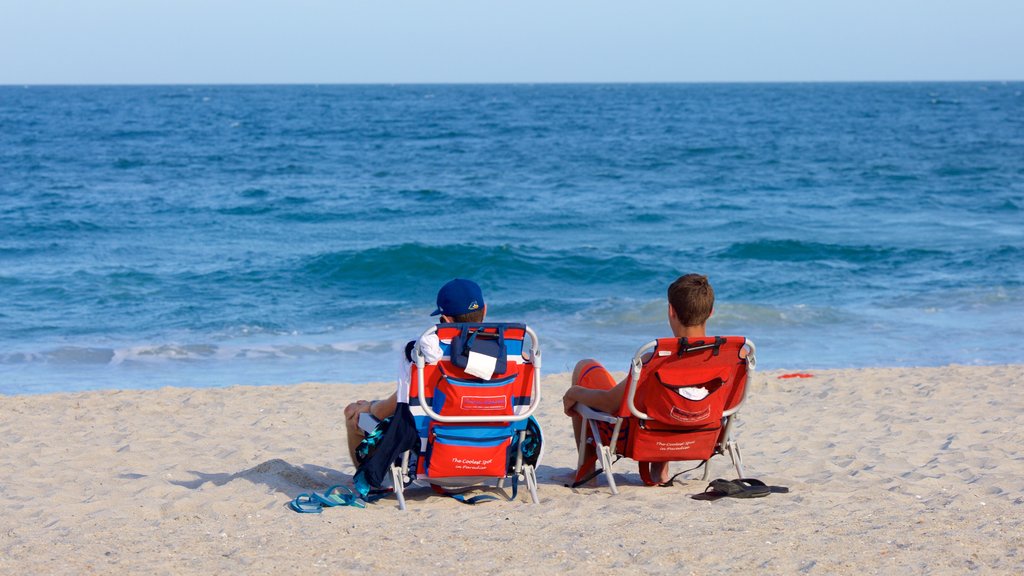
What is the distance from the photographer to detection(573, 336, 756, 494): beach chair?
4504 millimetres

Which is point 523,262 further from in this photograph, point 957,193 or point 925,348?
point 957,193

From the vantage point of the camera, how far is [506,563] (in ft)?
12.3

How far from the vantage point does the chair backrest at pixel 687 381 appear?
177 inches

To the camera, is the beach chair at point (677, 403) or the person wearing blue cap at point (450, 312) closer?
the person wearing blue cap at point (450, 312)

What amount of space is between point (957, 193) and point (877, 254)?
385 inches

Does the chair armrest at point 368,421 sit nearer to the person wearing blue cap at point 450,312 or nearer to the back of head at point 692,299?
the person wearing blue cap at point 450,312

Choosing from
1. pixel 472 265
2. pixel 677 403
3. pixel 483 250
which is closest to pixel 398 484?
pixel 677 403

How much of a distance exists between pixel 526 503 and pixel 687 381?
0.92 metres

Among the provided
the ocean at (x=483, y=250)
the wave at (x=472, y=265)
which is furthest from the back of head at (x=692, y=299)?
the wave at (x=472, y=265)

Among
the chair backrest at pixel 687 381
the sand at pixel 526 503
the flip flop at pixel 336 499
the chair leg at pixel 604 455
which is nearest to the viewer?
the sand at pixel 526 503

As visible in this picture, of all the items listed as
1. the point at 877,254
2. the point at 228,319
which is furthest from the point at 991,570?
the point at 877,254

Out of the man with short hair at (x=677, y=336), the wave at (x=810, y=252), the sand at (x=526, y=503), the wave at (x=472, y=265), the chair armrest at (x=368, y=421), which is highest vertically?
the man with short hair at (x=677, y=336)

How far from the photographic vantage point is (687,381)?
15.0 feet

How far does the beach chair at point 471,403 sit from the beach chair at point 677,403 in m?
0.44
